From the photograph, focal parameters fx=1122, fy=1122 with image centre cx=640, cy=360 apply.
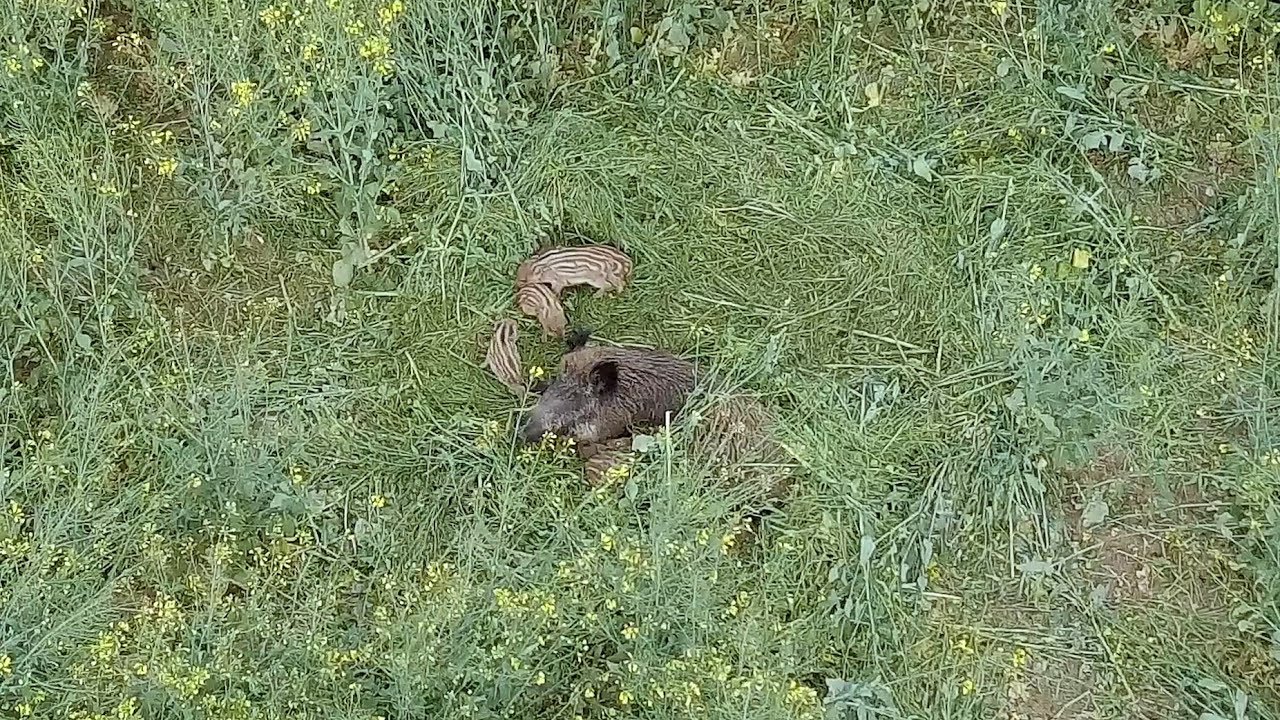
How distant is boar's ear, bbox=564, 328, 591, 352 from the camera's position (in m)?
3.77

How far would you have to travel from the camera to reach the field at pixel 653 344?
338 cm

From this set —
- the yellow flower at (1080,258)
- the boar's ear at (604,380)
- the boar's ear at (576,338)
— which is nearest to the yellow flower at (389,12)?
the boar's ear at (576,338)

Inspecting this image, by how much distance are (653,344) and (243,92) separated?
5.14ft

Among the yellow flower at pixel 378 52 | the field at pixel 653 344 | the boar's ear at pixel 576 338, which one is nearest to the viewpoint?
the field at pixel 653 344

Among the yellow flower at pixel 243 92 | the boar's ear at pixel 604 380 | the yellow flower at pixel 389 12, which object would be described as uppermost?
the yellow flower at pixel 389 12

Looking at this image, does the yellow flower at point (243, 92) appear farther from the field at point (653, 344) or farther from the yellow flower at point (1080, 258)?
the yellow flower at point (1080, 258)

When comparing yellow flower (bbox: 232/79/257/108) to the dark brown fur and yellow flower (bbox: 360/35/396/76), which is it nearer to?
yellow flower (bbox: 360/35/396/76)

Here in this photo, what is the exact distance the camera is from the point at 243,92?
3.62 m

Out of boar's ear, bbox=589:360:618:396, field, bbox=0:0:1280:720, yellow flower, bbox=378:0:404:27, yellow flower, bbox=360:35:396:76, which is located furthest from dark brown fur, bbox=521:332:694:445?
yellow flower, bbox=378:0:404:27

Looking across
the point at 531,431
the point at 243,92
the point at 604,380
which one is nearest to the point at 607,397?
the point at 604,380

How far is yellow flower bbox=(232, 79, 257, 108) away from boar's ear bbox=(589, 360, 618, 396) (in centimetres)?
144

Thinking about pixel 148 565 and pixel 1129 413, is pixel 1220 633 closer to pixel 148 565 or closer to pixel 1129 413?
pixel 1129 413

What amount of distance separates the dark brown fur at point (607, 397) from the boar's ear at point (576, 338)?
86 mm

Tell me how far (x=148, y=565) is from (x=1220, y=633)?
11.0 feet
